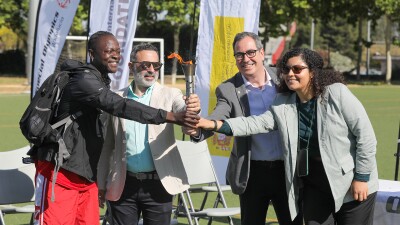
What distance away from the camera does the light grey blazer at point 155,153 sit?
598 cm

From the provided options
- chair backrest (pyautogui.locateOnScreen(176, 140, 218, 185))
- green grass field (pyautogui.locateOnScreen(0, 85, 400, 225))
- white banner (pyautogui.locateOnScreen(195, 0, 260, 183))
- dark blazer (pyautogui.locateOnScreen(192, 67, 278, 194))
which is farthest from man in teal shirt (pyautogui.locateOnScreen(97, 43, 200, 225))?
white banner (pyautogui.locateOnScreen(195, 0, 260, 183))

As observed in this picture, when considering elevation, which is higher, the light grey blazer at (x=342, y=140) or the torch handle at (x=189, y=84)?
the torch handle at (x=189, y=84)

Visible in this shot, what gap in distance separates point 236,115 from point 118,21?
4.65 meters

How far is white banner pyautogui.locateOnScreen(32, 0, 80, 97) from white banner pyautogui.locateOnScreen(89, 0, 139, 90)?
0.28 m

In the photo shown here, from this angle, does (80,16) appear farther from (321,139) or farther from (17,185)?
(321,139)

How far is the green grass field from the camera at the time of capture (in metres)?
10.5

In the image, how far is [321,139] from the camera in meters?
5.41

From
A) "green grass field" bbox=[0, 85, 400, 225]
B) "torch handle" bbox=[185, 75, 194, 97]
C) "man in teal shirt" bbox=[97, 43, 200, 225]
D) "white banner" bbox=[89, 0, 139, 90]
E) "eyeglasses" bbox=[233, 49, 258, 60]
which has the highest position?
"white banner" bbox=[89, 0, 139, 90]

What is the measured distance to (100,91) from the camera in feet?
17.8

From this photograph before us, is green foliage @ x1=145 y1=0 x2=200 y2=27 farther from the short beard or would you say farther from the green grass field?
the short beard

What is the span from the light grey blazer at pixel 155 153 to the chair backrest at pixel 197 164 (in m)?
2.32

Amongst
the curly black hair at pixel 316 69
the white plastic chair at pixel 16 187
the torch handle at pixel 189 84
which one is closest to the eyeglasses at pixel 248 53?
the curly black hair at pixel 316 69

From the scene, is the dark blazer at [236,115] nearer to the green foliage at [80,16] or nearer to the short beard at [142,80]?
the short beard at [142,80]

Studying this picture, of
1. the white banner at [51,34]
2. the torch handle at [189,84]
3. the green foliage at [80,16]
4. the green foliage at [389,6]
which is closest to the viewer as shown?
the torch handle at [189,84]
